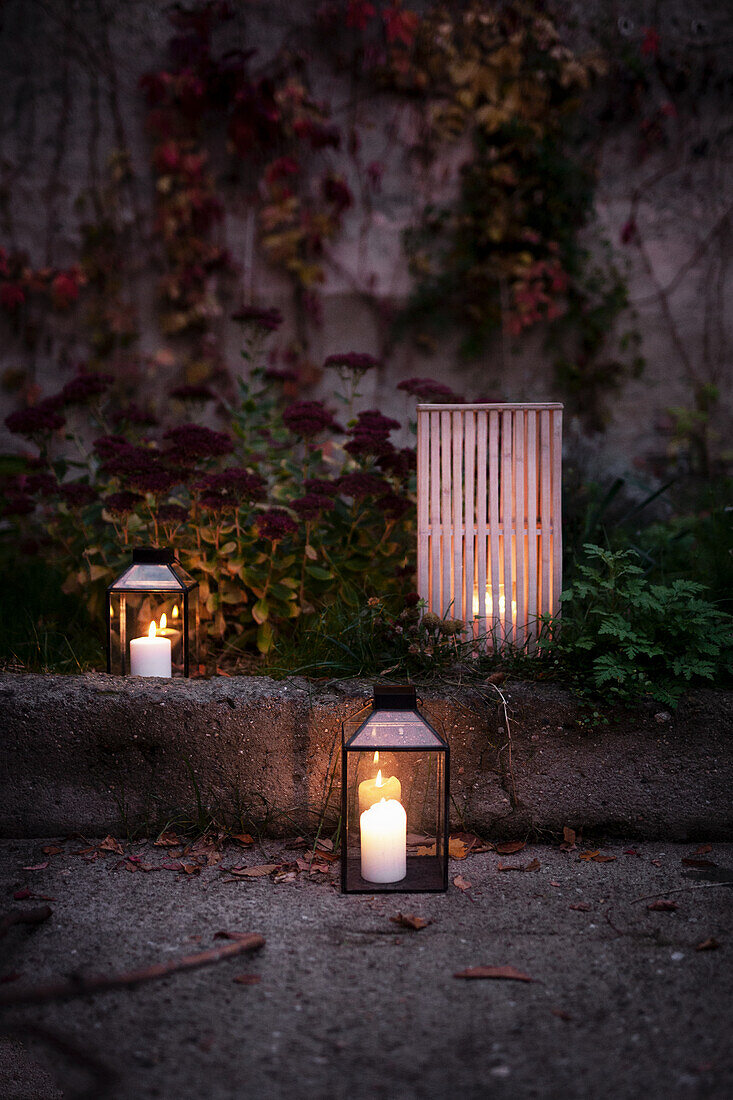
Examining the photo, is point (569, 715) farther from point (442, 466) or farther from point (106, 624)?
point (106, 624)

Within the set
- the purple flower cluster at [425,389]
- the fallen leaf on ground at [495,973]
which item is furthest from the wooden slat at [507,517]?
the fallen leaf on ground at [495,973]

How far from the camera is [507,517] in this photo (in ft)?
8.34

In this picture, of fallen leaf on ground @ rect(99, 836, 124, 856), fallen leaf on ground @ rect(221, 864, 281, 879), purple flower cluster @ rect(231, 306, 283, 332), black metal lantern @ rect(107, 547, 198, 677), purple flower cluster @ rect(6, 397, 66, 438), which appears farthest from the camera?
purple flower cluster @ rect(231, 306, 283, 332)

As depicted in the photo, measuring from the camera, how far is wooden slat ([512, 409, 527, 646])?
2.53 metres

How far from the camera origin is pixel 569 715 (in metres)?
2.28

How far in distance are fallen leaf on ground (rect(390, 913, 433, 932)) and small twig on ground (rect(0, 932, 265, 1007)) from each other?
13.5 inches

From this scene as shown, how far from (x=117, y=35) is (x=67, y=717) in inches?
163

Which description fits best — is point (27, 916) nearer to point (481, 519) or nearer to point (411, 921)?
point (411, 921)

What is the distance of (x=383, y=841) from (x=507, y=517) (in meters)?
1.08

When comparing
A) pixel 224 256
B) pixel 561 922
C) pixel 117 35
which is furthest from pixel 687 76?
pixel 561 922

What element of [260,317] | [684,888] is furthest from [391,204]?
[684,888]

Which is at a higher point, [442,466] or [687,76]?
[687,76]

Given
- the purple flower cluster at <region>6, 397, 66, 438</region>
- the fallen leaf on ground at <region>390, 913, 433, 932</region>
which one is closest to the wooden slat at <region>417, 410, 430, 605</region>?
the fallen leaf on ground at <region>390, 913, 433, 932</region>

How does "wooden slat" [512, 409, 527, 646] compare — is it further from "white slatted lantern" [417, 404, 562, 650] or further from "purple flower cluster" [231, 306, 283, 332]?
"purple flower cluster" [231, 306, 283, 332]
